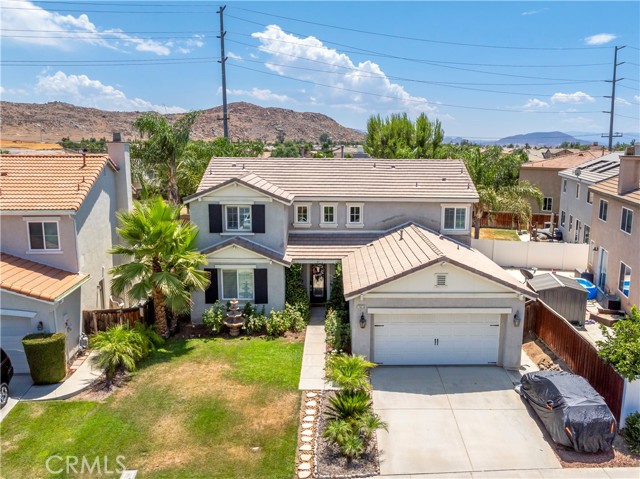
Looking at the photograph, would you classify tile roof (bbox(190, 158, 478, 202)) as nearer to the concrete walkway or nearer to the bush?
the concrete walkway

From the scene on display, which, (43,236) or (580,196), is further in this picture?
(580,196)

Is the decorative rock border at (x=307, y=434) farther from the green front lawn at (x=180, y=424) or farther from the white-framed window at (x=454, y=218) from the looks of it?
the white-framed window at (x=454, y=218)

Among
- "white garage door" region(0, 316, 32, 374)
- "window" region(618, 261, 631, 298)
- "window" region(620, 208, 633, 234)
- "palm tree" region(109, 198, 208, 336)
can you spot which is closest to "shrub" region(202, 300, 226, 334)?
"palm tree" region(109, 198, 208, 336)

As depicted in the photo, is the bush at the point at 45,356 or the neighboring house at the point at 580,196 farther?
the neighboring house at the point at 580,196

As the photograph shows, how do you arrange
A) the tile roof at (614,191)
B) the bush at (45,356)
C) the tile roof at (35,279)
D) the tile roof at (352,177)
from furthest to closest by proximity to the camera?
1. the tile roof at (352,177)
2. the tile roof at (614,191)
3. the tile roof at (35,279)
4. the bush at (45,356)

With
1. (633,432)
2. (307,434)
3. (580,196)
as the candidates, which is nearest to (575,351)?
Result: (633,432)

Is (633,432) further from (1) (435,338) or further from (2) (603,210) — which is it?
→ (2) (603,210)

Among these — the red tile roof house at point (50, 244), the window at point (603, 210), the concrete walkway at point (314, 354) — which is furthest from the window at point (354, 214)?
the window at point (603, 210)
